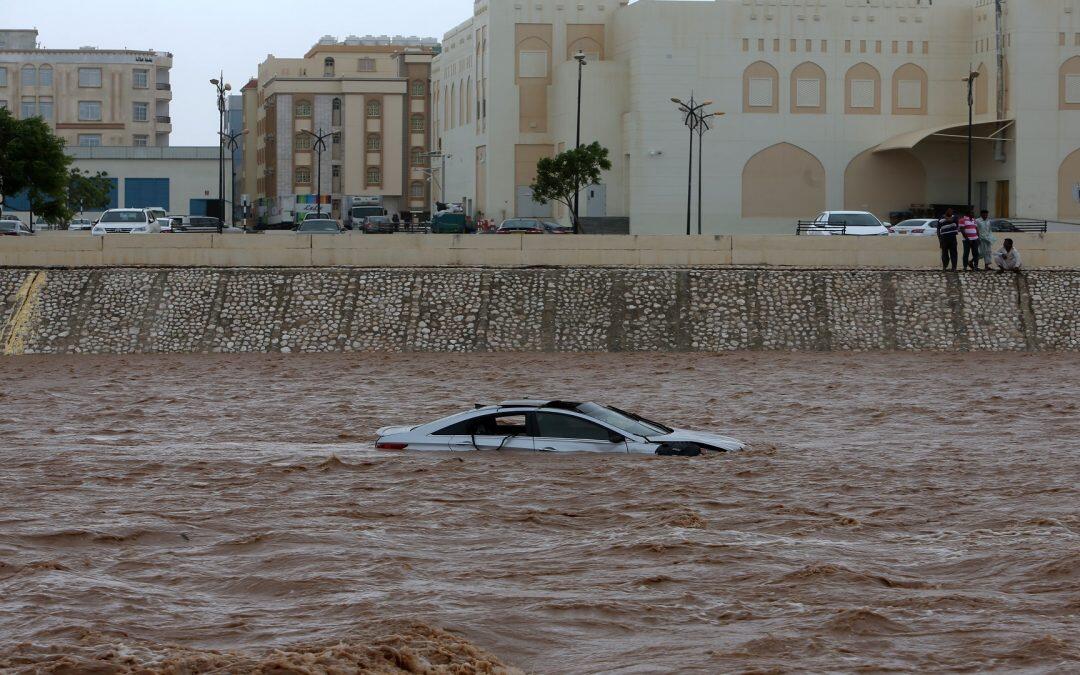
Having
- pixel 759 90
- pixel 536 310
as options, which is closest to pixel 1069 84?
pixel 759 90

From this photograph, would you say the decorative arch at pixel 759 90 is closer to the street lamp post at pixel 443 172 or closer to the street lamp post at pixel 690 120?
the street lamp post at pixel 690 120

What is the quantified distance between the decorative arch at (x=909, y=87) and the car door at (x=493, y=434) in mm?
43450

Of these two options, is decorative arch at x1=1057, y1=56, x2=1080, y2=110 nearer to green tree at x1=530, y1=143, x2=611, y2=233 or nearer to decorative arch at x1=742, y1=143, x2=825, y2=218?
decorative arch at x1=742, y1=143, x2=825, y2=218

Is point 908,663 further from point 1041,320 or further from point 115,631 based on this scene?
point 1041,320

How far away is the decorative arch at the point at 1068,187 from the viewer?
5544cm

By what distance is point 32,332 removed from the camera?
116 feet

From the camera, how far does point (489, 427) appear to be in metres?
17.7

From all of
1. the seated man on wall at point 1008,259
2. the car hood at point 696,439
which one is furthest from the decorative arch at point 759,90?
the car hood at point 696,439

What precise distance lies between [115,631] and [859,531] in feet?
22.7

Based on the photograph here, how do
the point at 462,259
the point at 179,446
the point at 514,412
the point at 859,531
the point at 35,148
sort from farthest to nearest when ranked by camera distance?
the point at 35,148
the point at 462,259
the point at 179,446
the point at 514,412
the point at 859,531

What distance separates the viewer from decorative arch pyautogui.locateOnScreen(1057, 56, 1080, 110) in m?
55.5

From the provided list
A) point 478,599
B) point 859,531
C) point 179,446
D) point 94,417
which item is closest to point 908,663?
point 478,599

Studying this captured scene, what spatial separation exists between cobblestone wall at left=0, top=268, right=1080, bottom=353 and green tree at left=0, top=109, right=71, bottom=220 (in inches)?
863

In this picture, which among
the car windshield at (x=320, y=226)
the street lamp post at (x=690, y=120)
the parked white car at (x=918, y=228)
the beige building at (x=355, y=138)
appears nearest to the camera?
the parked white car at (x=918, y=228)
